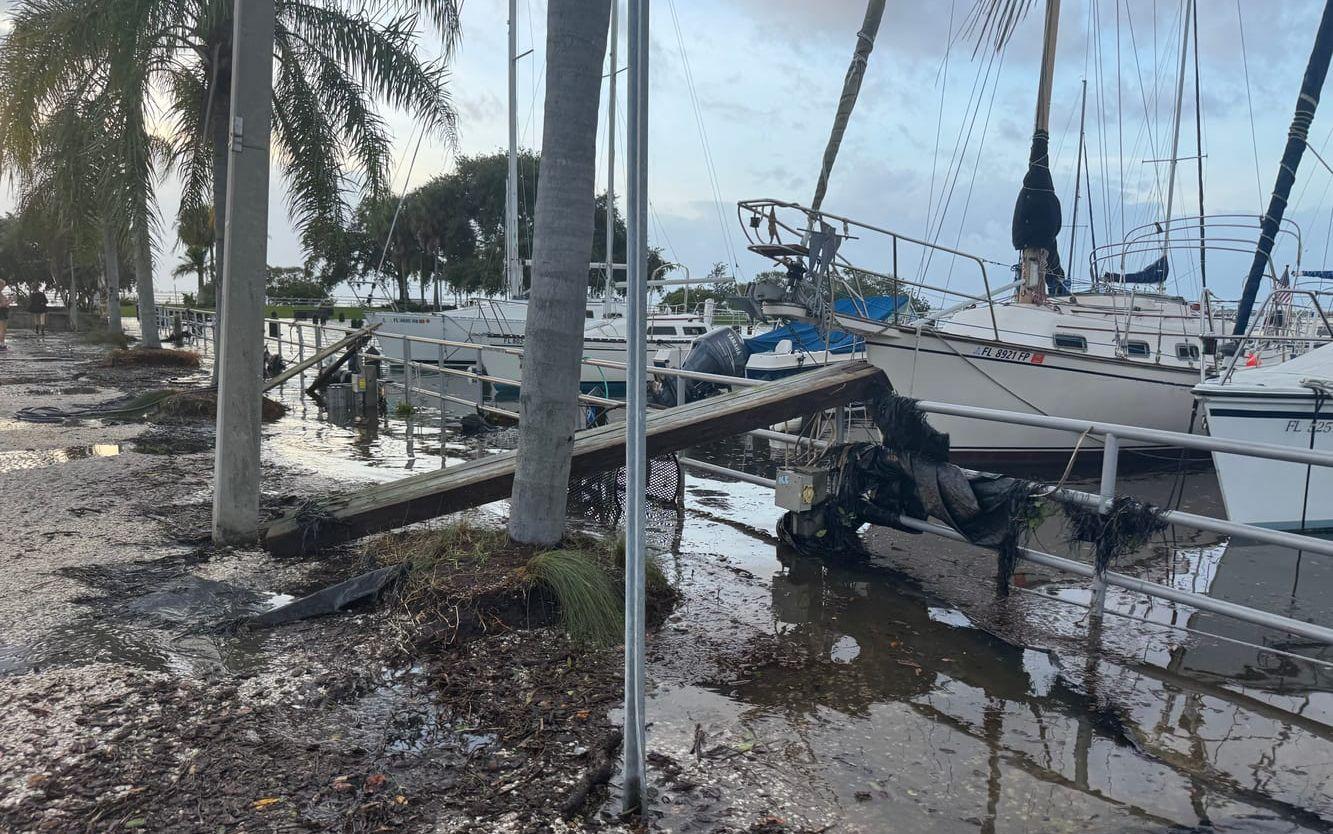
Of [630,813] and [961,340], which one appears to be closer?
[630,813]

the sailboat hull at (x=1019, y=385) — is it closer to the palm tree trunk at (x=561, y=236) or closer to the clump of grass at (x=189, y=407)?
the palm tree trunk at (x=561, y=236)

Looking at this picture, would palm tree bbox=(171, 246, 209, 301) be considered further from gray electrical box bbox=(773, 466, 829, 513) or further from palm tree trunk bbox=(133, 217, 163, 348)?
gray electrical box bbox=(773, 466, 829, 513)

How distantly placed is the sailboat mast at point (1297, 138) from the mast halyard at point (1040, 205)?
11.6 feet

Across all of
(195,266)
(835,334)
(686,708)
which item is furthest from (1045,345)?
(195,266)

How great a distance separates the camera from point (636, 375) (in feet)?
9.12

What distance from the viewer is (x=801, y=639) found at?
474 cm

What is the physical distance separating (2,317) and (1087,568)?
31.5 meters

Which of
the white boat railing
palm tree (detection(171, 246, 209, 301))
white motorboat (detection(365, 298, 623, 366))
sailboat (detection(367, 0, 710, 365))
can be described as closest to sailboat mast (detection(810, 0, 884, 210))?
the white boat railing

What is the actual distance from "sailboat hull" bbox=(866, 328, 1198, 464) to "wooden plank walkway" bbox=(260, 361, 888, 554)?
7331 mm

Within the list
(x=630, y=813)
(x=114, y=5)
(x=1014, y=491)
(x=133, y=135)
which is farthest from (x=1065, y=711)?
(x=114, y=5)

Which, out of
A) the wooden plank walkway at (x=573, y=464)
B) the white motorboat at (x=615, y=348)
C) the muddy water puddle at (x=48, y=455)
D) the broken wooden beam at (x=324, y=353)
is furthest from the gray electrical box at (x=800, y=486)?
the white motorboat at (x=615, y=348)

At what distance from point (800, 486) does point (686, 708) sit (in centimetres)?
246

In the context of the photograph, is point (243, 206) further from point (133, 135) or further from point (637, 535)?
point (133, 135)

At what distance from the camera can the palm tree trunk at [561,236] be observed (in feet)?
15.3
